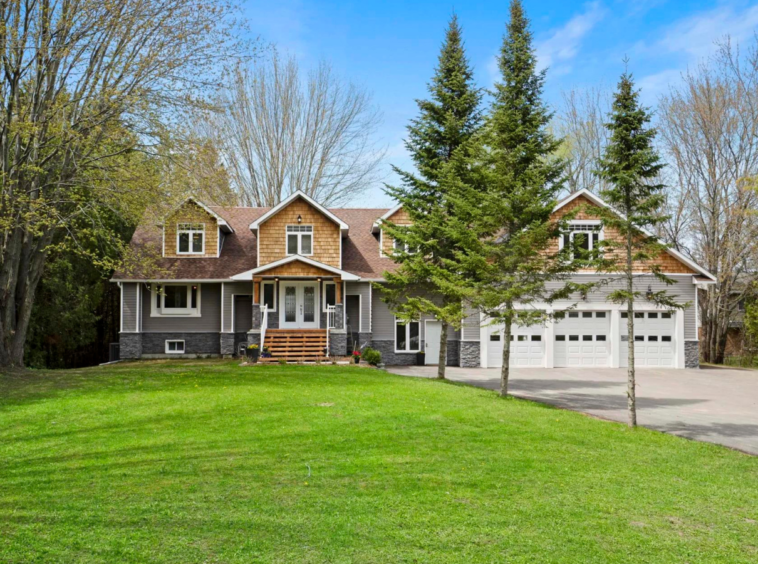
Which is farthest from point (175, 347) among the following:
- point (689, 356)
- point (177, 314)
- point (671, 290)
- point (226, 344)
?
point (689, 356)

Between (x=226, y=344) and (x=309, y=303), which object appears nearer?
(x=226, y=344)

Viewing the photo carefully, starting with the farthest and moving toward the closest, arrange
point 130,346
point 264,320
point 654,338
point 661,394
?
point 654,338 < point 130,346 < point 264,320 < point 661,394

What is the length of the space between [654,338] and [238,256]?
17.8 metres

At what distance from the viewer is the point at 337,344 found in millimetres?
22906

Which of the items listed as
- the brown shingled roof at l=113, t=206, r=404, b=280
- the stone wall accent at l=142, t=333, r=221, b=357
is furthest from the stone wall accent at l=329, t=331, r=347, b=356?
the stone wall accent at l=142, t=333, r=221, b=357

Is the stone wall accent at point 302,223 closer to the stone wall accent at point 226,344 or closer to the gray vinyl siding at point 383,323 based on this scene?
the gray vinyl siding at point 383,323

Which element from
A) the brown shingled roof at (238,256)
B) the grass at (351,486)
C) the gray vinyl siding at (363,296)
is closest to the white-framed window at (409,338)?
the gray vinyl siding at (363,296)

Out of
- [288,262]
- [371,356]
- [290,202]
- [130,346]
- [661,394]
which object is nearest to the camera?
[661,394]

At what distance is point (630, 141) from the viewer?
11.0 m

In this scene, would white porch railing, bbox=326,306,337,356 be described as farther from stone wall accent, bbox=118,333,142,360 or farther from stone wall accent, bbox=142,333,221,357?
stone wall accent, bbox=118,333,142,360

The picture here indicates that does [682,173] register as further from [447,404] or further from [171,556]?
[171,556]

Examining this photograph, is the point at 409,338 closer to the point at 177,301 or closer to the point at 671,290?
the point at 177,301

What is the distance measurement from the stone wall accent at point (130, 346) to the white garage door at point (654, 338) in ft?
65.1

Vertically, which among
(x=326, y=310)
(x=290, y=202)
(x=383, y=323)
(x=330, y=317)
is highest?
(x=290, y=202)
